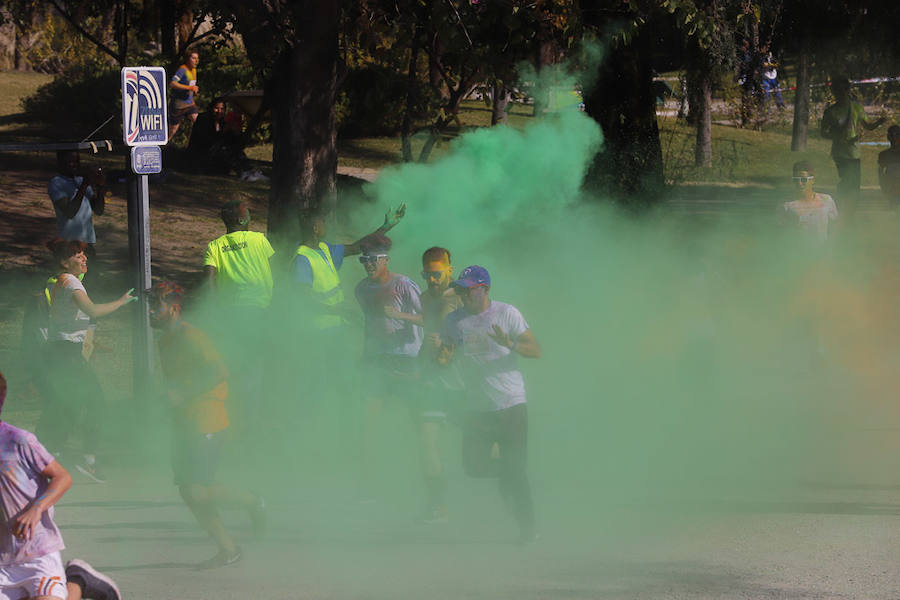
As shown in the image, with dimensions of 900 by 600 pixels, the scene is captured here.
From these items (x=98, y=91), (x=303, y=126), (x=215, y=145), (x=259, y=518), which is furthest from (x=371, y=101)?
(x=259, y=518)

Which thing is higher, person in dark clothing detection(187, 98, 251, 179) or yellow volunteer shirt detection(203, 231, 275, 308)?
person in dark clothing detection(187, 98, 251, 179)

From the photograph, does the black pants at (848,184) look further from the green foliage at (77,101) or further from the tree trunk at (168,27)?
the green foliage at (77,101)

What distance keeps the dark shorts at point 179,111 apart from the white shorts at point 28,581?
12850 mm

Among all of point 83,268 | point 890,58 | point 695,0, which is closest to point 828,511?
point 83,268

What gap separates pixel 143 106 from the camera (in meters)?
8.48

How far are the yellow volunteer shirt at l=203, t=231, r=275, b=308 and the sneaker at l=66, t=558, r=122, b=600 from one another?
410cm

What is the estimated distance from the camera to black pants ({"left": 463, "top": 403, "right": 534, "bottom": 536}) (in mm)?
6852

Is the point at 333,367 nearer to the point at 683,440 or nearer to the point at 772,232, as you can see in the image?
the point at 683,440

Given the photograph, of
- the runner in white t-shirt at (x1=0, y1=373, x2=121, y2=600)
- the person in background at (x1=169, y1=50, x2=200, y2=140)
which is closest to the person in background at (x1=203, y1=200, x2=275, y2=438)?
the runner in white t-shirt at (x1=0, y1=373, x2=121, y2=600)

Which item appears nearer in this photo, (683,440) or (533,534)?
(533,534)

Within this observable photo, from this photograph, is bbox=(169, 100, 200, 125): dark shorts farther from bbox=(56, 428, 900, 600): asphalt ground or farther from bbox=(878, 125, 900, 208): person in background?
bbox=(56, 428, 900, 600): asphalt ground

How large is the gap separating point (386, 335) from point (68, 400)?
7.29 ft

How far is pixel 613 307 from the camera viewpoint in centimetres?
1332

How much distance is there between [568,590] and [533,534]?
2.49 ft
